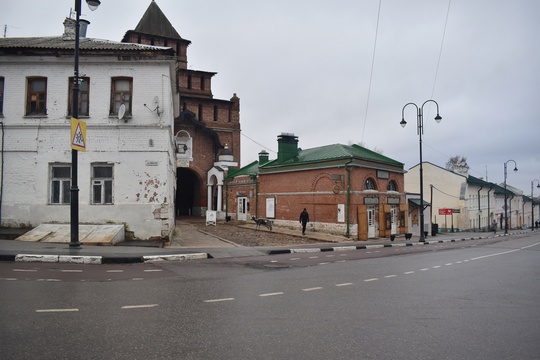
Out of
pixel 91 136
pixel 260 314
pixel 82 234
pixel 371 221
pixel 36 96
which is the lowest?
pixel 260 314

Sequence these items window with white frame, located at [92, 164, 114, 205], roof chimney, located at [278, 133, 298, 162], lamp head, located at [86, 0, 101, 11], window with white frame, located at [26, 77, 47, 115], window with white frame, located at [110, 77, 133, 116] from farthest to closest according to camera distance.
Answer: roof chimney, located at [278, 133, 298, 162]
window with white frame, located at [110, 77, 133, 116]
window with white frame, located at [26, 77, 47, 115]
window with white frame, located at [92, 164, 114, 205]
lamp head, located at [86, 0, 101, 11]

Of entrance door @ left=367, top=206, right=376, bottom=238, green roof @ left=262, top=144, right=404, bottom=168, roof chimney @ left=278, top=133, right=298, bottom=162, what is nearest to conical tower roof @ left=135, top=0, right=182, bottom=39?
roof chimney @ left=278, top=133, right=298, bottom=162

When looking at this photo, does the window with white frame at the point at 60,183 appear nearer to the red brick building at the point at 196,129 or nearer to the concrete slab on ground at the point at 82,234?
the concrete slab on ground at the point at 82,234

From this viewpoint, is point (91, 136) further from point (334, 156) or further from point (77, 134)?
point (334, 156)

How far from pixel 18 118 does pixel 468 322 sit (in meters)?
17.8

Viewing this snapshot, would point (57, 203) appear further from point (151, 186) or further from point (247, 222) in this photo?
point (247, 222)

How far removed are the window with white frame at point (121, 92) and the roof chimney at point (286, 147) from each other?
15898 mm

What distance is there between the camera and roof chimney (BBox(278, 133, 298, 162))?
31173 millimetres

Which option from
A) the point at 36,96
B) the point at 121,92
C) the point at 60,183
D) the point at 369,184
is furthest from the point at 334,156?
the point at 36,96

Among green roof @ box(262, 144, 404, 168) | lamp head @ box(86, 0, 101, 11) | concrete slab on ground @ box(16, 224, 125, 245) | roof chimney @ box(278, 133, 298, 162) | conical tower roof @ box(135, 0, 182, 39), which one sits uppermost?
conical tower roof @ box(135, 0, 182, 39)

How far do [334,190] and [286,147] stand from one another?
7.11 meters

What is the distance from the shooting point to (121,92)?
55.5ft

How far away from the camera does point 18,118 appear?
16.5m

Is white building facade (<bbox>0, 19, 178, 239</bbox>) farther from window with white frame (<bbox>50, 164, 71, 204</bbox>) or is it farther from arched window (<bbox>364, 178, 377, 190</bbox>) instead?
arched window (<bbox>364, 178, 377, 190</bbox>)
